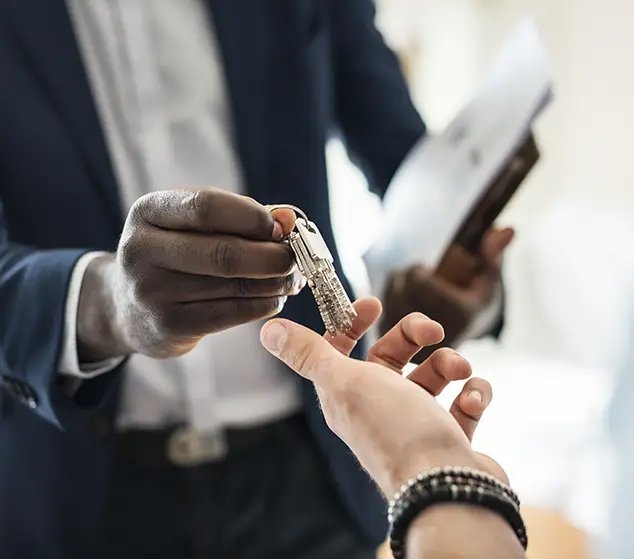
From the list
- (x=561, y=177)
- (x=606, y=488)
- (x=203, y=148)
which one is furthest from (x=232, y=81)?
(x=561, y=177)

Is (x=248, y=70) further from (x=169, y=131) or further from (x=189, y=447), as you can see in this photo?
(x=189, y=447)

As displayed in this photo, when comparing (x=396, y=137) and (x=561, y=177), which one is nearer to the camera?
(x=396, y=137)

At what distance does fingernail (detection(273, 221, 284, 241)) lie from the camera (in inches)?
9.7

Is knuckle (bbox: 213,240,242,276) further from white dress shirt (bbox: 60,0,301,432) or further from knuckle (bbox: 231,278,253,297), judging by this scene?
white dress shirt (bbox: 60,0,301,432)

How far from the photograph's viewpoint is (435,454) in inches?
8.5

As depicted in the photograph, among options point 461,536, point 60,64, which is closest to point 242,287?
point 461,536

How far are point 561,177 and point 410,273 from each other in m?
0.85

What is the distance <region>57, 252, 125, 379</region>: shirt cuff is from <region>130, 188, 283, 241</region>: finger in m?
0.10

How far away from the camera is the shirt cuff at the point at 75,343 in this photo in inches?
13.2

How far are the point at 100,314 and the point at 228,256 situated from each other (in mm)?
106

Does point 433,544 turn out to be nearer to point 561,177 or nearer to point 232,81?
point 232,81

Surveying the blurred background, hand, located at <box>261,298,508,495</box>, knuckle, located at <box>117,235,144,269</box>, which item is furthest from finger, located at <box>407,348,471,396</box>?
the blurred background

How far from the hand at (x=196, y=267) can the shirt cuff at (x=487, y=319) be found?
15 cm

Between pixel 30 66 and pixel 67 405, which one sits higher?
pixel 30 66
